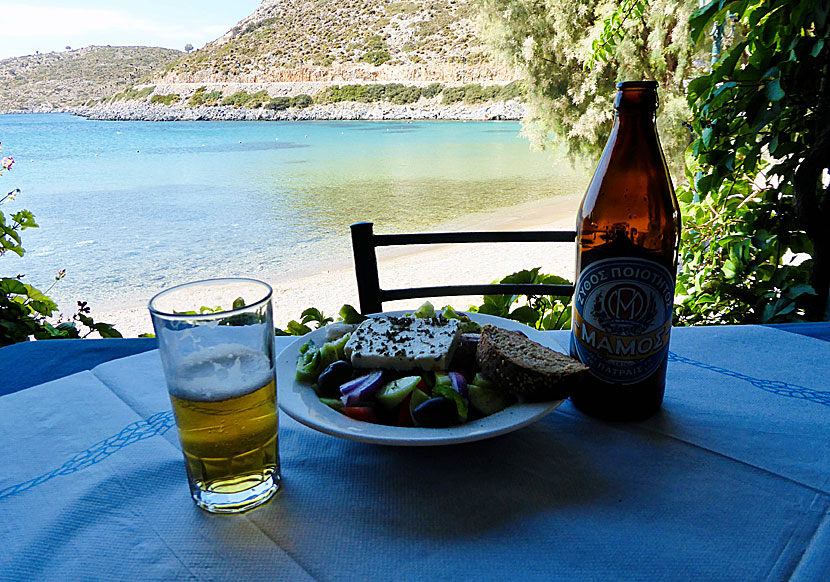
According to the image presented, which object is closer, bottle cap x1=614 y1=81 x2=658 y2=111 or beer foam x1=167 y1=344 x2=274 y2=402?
beer foam x1=167 y1=344 x2=274 y2=402

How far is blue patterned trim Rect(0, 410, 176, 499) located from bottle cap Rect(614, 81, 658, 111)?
2.10 feet

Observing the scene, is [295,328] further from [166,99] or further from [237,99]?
[166,99]

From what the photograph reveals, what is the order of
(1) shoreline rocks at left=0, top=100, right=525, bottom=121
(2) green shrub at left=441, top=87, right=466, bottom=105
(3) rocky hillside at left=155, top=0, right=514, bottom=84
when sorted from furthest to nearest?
(1) shoreline rocks at left=0, top=100, right=525, bottom=121 < (2) green shrub at left=441, top=87, right=466, bottom=105 < (3) rocky hillside at left=155, top=0, right=514, bottom=84

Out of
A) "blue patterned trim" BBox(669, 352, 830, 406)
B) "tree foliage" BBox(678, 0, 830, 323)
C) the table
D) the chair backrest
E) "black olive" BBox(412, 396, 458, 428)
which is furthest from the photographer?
"tree foliage" BBox(678, 0, 830, 323)

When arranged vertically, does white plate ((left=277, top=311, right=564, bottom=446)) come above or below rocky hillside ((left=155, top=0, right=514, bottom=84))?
below

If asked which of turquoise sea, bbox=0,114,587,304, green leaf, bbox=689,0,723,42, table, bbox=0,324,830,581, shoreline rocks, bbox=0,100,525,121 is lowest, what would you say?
turquoise sea, bbox=0,114,587,304

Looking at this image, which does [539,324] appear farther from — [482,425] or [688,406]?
[482,425]

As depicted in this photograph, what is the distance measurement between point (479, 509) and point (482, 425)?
81mm

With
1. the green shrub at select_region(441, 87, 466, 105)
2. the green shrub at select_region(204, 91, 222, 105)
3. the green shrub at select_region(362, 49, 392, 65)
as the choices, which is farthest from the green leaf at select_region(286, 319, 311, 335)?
the green shrub at select_region(204, 91, 222, 105)

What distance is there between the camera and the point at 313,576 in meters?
0.44

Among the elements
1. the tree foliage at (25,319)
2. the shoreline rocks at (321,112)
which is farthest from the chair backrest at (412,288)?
the shoreline rocks at (321,112)

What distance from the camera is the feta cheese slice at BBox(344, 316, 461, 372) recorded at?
635mm

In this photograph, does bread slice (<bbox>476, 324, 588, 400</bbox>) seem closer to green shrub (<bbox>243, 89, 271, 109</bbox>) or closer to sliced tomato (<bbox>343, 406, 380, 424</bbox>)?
sliced tomato (<bbox>343, 406, 380, 424</bbox>)

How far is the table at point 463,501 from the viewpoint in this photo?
1.48 feet
